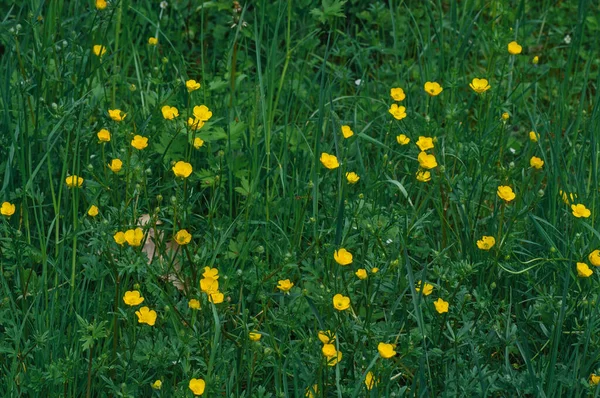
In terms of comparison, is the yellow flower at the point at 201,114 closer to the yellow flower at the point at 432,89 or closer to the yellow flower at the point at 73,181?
the yellow flower at the point at 73,181

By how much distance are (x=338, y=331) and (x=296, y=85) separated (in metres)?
1.28

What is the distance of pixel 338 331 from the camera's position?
2.35 meters

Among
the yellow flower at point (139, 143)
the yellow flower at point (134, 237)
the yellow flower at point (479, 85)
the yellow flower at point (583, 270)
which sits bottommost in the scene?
the yellow flower at point (583, 270)

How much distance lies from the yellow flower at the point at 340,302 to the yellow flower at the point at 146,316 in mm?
433

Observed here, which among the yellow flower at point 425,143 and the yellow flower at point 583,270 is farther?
the yellow flower at point 425,143

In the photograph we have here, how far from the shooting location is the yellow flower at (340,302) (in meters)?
2.26

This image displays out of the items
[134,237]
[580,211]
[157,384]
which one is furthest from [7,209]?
[580,211]

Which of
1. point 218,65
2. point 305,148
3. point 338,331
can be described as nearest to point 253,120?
point 305,148

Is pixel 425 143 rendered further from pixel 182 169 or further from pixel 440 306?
pixel 182 169

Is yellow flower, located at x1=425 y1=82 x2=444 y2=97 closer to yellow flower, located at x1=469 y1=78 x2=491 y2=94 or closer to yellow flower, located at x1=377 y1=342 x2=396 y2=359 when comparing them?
yellow flower, located at x1=469 y1=78 x2=491 y2=94

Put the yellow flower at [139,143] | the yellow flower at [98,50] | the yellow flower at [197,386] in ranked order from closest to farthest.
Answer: the yellow flower at [197,386] < the yellow flower at [139,143] < the yellow flower at [98,50]

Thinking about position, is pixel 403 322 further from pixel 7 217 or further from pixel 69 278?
pixel 7 217

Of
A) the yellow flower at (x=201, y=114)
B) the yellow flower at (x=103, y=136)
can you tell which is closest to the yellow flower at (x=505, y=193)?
the yellow flower at (x=201, y=114)

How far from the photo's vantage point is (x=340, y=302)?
2266 millimetres
